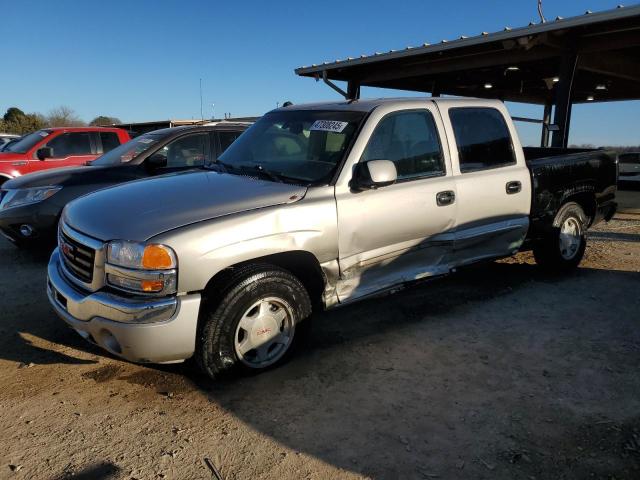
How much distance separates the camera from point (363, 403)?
3035mm

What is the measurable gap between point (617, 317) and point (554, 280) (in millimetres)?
1092

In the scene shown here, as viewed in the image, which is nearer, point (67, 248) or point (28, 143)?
point (67, 248)

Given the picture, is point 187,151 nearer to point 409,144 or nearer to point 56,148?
point 56,148

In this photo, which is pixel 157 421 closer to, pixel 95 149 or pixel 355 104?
pixel 355 104

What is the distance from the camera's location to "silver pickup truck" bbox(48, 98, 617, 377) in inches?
113

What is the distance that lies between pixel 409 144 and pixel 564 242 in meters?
2.52

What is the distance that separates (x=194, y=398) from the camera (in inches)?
122

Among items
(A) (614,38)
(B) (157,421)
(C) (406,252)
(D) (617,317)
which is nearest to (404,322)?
(C) (406,252)

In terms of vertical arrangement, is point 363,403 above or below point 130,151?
below

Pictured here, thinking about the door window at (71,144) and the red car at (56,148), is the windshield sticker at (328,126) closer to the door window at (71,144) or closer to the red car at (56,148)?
the red car at (56,148)

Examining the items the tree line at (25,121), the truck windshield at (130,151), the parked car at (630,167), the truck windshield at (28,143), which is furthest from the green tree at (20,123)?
the parked car at (630,167)

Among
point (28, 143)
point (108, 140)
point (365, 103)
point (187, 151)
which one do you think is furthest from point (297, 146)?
point (28, 143)

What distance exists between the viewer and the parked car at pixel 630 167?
12.6 meters

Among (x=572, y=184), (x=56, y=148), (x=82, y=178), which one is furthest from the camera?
(x=56, y=148)
